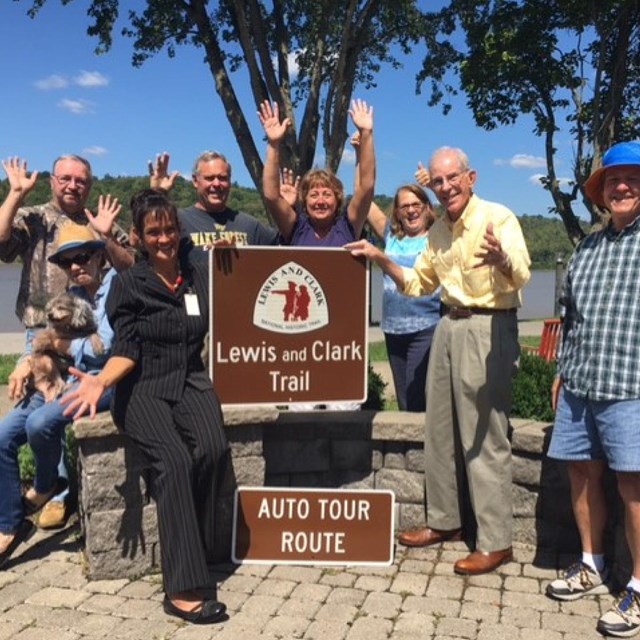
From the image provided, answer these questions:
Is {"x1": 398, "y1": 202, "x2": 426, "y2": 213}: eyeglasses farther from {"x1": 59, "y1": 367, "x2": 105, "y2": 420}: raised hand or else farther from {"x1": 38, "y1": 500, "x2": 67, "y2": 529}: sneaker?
{"x1": 38, "y1": 500, "x2": 67, "y2": 529}: sneaker

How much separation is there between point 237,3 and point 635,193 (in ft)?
28.3

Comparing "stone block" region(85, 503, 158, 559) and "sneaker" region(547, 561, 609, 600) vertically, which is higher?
"stone block" region(85, 503, 158, 559)

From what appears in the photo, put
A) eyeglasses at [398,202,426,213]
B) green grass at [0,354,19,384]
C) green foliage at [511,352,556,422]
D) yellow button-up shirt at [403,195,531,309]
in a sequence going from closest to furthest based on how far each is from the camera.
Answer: yellow button-up shirt at [403,195,531,309] < eyeglasses at [398,202,426,213] < green foliage at [511,352,556,422] < green grass at [0,354,19,384]

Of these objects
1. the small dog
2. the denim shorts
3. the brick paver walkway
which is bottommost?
the brick paver walkway

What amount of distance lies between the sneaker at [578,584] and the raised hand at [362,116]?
2481mm

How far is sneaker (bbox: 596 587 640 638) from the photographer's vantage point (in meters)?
3.12

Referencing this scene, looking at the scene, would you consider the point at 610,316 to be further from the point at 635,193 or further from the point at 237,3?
the point at 237,3

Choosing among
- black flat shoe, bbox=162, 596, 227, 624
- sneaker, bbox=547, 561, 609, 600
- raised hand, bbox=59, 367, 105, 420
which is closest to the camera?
black flat shoe, bbox=162, 596, 227, 624

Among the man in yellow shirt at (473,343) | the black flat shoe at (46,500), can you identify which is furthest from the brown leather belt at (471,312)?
the black flat shoe at (46,500)

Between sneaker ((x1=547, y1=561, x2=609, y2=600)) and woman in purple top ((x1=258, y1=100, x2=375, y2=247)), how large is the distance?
2.07 meters

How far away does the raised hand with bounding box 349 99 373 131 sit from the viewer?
4.01 m

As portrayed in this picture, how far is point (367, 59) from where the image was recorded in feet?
47.4

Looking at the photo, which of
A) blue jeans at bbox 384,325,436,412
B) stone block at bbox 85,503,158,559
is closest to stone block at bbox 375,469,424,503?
blue jeans at bbox 384,325,436,412

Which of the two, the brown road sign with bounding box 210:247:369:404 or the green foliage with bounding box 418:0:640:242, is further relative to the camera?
the green foliage with bounding box 418:0:640:242
